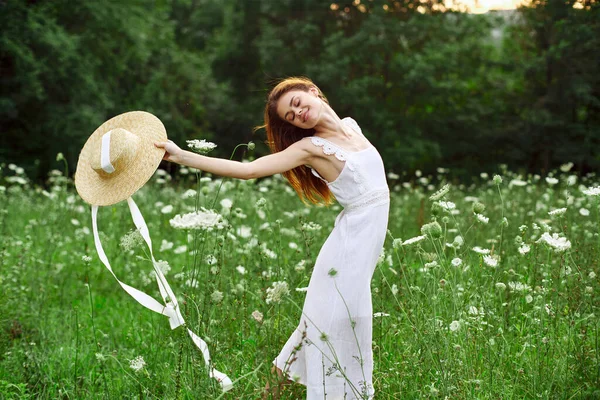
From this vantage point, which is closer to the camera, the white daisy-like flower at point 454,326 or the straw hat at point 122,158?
the white daisy-like flower at point 454,326

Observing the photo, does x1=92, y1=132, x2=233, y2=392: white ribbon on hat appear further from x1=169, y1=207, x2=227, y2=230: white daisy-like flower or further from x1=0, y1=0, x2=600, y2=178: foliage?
x1=0, y1=0, x2=600, y2=178: foliage

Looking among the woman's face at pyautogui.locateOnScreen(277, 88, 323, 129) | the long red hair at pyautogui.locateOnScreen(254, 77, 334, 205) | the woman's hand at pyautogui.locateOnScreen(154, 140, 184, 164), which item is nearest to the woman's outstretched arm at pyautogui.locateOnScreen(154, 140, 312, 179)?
the woman's hand at pyautogui.locateOnScreen(154, 140, 184, 164)

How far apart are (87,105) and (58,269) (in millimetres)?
13712

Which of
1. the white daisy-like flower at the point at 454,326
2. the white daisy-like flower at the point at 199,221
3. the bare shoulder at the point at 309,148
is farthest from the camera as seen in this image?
the bare shoulder at the point at 309,148

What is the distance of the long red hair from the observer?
286cm

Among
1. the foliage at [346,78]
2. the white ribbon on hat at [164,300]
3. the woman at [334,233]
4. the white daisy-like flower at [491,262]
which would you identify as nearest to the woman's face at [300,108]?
the woman at [334,233]

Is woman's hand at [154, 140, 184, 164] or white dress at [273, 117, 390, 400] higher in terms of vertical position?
woman's hand at [154, 140, 184, 164]

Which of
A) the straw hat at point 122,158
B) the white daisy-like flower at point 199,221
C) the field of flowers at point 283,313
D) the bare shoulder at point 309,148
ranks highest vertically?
the white daisy-like flower at point 199,221

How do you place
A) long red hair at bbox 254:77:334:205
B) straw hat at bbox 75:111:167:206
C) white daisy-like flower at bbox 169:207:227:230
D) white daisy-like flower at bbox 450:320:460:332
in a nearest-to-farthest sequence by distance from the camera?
1. white daisy-like flower at bbox 169:207:227:230
2. white daisy-like flower at bbox 450:320:460:332
3. straw hat at bbox 75:111:167:206
4. long red hair at bbox 254:77:334:205

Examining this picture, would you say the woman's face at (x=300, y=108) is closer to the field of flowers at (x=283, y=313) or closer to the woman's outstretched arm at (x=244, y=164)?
the woman's outstretched arm at (x=244, y=164)

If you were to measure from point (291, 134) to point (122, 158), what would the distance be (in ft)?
2.49

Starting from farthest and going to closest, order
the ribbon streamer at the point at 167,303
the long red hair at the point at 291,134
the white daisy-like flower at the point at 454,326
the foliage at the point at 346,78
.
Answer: the foliage at the point at 346,78 → the long red hair at the point at 291,134 → the white daisy-like flower at the point at 454,326 → the ribbon streamer at the point at 167,303

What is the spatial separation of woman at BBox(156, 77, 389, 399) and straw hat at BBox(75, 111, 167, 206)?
3.8 inches

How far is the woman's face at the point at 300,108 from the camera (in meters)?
2.77
